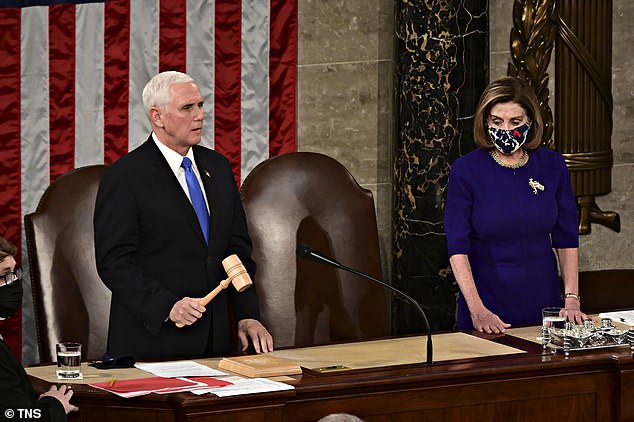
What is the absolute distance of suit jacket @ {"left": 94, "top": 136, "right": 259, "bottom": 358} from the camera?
184 inches

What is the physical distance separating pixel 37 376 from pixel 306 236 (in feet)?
7.97

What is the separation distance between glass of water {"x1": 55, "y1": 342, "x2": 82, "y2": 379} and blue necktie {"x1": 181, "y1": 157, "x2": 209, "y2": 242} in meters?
0.86

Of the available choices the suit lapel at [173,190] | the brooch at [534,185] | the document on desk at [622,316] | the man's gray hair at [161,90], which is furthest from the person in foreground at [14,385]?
the document on desk at [622,316]

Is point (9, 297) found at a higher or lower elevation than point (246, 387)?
higher

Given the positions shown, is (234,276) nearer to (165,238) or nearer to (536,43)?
(165,238)

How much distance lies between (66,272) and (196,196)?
1435 millimetres

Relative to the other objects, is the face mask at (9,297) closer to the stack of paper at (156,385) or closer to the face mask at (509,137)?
the stack of paper at (156,385)

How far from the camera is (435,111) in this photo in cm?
709

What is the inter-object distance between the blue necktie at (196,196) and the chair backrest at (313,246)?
57.9 inches

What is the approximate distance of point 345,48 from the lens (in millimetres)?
7391

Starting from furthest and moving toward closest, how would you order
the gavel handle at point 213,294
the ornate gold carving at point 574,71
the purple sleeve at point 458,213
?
1. the ornate gold carving at point 574,71
2. the purple sleeve at point 458,213
3. the gavel handle at point 213,294

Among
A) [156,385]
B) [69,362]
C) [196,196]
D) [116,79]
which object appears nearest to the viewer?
[156,385]

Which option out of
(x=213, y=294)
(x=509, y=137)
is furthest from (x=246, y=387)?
(x=509, y=137)

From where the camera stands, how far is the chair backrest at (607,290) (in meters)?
6.68
